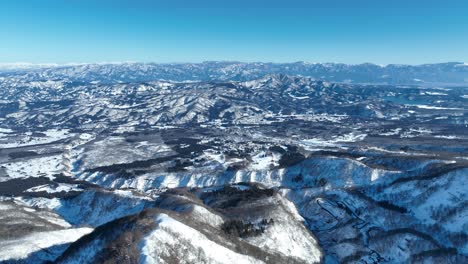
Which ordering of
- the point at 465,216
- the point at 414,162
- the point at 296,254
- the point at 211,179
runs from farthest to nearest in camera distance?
the point at 211,179
the point at 414,162
the point at 465,216
the point at 296,254

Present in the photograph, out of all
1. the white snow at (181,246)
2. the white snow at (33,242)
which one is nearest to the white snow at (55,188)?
the white snow at (33,242)

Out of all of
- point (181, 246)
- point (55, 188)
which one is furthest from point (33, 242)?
point (55, 188)

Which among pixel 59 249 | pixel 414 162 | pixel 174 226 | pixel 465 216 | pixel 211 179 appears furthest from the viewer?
pixel 211 179

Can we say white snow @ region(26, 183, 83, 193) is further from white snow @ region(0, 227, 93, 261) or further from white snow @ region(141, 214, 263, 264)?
white snow @ region(141, 214, 263, 264)

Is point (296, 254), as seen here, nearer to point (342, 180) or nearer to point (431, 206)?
point (431, 206)

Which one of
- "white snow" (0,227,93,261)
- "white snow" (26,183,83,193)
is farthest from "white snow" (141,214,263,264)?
"white snow" (26,183,83,193)

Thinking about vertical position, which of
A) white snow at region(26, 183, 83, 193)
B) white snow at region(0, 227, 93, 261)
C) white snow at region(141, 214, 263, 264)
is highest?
white snow at region(141, 214, 263, 264)

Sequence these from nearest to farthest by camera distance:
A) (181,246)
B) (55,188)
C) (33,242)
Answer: (181,246) < (33,242) < (55,188)

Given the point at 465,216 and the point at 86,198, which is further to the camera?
the point at 86,198

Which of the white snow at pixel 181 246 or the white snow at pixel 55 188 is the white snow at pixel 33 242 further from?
the white snow at pixel 55 188

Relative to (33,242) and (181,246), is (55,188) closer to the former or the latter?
(33,242)

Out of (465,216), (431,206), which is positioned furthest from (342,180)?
(465,216)
